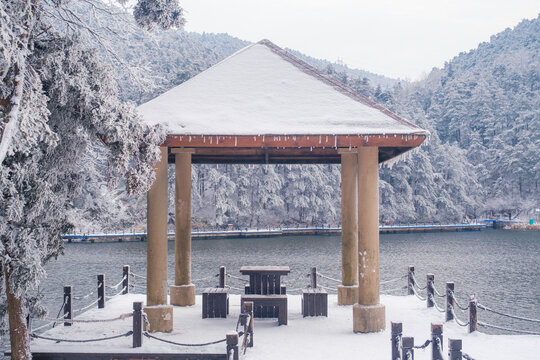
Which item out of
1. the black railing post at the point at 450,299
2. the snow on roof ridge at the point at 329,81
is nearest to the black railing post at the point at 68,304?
the snow on roof ridge at the point at 329,81

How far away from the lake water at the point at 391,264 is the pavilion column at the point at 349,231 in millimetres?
5935

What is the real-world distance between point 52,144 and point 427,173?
200 feet

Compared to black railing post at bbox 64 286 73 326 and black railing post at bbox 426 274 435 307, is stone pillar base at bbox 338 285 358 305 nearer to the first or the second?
black railing post at bbox 426 274 435 307

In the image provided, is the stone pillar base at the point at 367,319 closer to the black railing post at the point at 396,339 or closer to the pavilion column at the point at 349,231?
the black railing post at the point at 396,339

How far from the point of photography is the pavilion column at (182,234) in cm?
1173

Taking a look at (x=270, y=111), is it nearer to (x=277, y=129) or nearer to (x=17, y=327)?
(x=277, y=129)

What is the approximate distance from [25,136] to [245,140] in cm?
377

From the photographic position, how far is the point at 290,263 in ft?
95.8

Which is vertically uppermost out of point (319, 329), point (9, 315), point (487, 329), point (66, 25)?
point (66, 25)

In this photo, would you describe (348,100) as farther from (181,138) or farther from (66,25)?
(66,25)

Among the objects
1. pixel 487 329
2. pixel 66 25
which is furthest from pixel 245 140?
pixel 487 329

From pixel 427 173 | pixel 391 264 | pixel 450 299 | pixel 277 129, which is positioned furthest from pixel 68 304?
pixel 427 173

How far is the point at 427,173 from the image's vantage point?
2498 inches

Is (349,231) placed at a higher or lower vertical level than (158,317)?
higher
